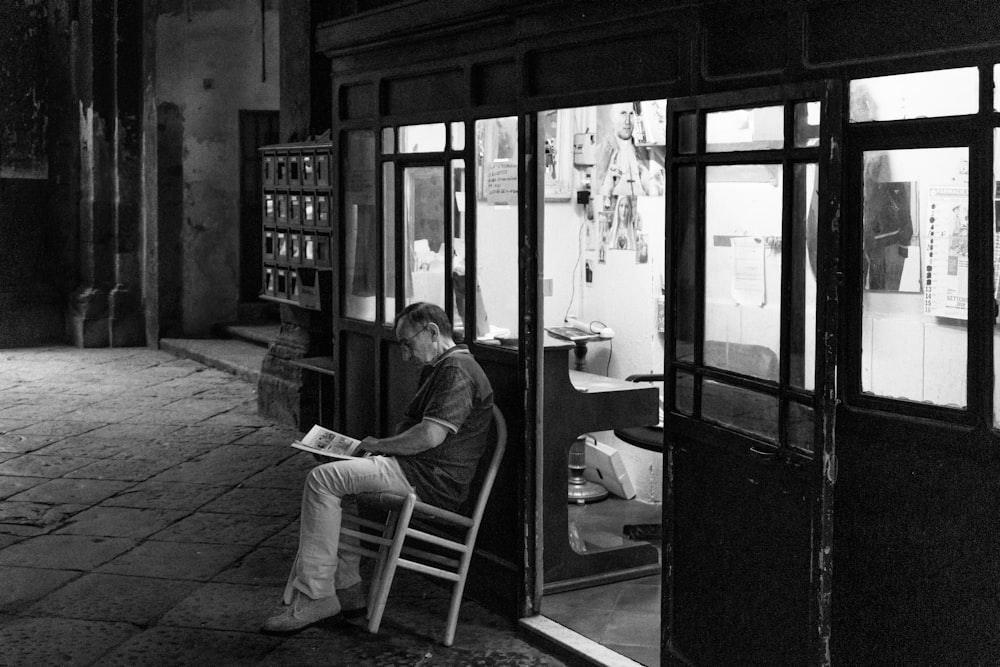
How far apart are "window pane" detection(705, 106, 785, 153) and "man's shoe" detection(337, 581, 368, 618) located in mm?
2278

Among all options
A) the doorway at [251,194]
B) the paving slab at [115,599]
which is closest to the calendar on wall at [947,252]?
the paving slab at [115,599]

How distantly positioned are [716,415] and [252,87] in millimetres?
10371

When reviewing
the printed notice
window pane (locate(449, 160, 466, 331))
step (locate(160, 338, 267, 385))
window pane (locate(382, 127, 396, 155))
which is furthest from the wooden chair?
step (locate(160, 338, 267, 385))

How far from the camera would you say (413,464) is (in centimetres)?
488

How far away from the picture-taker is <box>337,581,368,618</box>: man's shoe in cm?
505

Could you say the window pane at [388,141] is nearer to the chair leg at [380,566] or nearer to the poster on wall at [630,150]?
the poster on wall at [630,150]

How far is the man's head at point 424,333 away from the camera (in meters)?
4.93

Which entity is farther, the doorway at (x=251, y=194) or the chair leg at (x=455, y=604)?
the doorway at (x=251, y=194)

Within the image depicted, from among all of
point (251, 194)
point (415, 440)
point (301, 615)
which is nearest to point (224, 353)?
point (251, 194)

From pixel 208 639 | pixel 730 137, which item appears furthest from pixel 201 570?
pixel 730 137

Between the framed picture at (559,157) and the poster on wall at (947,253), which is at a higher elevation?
the framed picture at (559,157)

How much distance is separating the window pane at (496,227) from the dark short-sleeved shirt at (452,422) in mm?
435

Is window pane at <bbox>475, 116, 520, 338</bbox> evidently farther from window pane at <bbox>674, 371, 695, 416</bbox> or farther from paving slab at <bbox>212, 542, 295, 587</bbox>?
paving slab at <bbox>212, 542, 295, 587</bbox>

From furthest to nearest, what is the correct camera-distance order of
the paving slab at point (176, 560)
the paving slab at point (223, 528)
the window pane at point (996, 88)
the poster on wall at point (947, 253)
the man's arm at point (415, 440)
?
the paving slab at point (223, 528) < the paving slab at point (176, 560) < the man's arm at point (415, 440) < the poster on wall at point (947, 253) < the window pane at point (996, 88)
